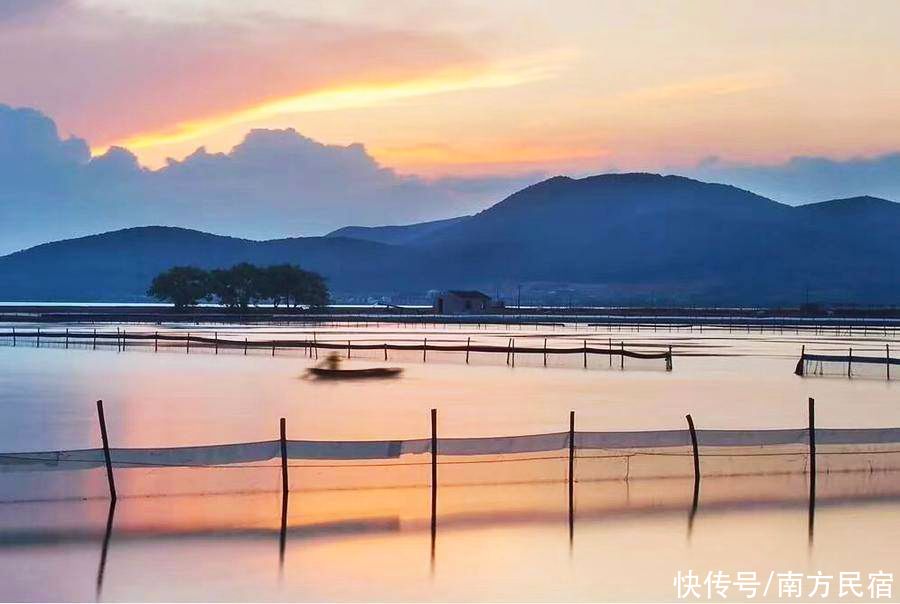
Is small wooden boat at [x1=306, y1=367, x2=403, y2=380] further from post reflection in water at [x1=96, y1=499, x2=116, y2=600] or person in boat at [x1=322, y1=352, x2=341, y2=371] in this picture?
post reflection in water at [x1=96, y1=499, x2=116, y2=600]

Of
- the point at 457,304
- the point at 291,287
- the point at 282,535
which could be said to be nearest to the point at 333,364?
the point at 282,535

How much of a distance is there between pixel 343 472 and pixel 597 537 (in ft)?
19.1

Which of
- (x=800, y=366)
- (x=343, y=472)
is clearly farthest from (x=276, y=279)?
(x=343, y=472)

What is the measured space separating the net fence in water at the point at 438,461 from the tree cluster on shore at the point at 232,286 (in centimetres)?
15695

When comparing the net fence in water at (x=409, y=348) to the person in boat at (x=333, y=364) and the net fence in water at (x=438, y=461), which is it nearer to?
the person in boat at (x=333, y=364)

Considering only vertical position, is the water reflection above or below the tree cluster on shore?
below

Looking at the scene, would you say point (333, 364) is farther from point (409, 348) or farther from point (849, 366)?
point (849, 366)

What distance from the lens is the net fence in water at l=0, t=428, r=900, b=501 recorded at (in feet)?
74.5

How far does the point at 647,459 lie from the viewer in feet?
80.5

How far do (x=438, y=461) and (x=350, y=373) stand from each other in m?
34.2

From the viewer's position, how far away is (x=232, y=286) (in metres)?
180

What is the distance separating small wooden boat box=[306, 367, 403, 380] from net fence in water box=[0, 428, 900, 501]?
105 feet

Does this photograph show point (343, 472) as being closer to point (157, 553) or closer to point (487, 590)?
point (157, 553)

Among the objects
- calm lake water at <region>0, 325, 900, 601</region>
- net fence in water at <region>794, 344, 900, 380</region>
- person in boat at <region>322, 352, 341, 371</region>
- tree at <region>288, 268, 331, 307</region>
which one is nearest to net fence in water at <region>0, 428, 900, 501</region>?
calm lake water at <region>0, 325, 900, 601</region>
